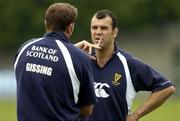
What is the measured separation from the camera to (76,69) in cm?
881

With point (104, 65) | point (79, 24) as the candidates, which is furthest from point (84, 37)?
point (104, 65)

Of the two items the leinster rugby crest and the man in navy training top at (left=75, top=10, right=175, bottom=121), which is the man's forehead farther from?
the leinster rugby crest

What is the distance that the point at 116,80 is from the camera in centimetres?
1064

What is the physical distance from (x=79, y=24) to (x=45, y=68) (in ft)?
143

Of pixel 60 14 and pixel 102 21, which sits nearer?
pixel 60 14

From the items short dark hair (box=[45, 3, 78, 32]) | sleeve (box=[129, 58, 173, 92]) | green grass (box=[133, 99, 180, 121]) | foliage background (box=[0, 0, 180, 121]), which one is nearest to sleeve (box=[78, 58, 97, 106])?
short dark hair (box=[45, 3, 78, 32])

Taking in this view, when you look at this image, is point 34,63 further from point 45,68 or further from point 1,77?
point 1,77

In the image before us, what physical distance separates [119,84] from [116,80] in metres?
0.06

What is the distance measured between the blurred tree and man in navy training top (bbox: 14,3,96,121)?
42.8 metres

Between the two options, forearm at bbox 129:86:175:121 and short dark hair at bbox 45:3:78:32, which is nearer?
short dark hair at bbox 45:3:78:32

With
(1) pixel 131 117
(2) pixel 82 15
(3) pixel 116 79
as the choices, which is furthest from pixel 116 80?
(2) pixel 82 15

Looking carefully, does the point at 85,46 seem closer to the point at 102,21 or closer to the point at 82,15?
the point at 102,21

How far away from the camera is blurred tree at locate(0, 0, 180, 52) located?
5253cm

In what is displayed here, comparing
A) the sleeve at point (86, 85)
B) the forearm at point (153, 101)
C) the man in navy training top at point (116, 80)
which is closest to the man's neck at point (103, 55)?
the man in navy training top at point (116, 80)
